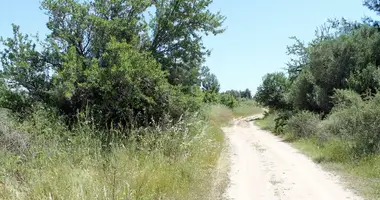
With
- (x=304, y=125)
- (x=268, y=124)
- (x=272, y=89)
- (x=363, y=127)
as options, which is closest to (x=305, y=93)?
(x=304, y=125)

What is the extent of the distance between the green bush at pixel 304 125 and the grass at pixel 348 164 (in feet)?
9.53

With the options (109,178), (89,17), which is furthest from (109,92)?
(109,178)

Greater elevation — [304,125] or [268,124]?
[304,125]

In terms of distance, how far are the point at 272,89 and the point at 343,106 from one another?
110 feet

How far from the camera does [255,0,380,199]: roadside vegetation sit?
11.4 metres

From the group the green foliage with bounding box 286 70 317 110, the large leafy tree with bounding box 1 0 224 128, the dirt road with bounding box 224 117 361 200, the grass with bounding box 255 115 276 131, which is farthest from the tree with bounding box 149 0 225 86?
the grass with bounding box 255 115 276 131

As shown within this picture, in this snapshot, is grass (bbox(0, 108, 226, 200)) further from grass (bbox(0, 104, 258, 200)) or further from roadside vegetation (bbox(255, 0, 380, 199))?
roadside vegetation (bbox(255, 0, 380, 199))

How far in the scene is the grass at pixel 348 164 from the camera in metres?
8.84

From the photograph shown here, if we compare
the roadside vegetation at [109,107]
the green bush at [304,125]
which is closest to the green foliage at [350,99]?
the green bush at [304,125]

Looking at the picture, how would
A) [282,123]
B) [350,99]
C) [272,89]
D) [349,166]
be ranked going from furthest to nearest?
[272,89] < [282,123] < [350,99] < [349,166]

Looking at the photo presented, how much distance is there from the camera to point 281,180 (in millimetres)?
10016

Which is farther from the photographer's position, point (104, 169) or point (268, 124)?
point (268, 124)

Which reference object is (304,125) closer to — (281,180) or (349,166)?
(349,166)

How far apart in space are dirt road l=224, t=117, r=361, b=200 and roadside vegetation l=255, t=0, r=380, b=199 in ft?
1.79
